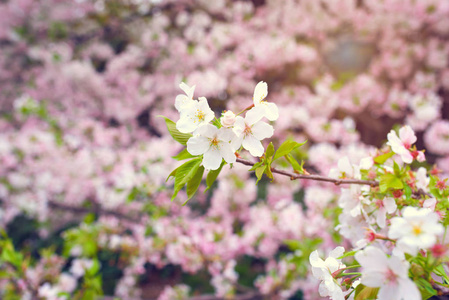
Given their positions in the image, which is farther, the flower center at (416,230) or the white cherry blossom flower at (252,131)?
the white cherry blossom flower at (252,131)

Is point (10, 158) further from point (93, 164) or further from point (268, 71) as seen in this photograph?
point (268, 71)

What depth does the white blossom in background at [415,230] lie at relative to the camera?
0.47 metres

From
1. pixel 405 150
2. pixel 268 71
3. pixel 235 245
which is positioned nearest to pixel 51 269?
pixel 235 245

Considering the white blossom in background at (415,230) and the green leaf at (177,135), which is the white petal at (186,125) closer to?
the green leaf at (177,135)

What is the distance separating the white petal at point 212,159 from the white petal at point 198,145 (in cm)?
1

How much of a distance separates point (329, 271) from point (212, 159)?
0.34 metres

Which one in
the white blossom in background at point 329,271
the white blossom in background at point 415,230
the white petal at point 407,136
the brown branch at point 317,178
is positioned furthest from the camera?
the white petal at point 407,136

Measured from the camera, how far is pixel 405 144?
2.75 feet

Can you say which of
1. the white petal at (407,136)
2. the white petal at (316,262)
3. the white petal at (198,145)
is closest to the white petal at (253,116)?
the white petal at (198,145)

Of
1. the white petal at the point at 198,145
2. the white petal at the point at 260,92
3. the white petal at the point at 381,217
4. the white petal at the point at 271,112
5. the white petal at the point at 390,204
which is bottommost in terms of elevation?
the white petal at the point at 381,217

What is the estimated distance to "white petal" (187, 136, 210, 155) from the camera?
0.66m

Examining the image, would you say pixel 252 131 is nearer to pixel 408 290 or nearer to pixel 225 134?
pixel 225 134

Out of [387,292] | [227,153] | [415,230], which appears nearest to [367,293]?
[387,292]

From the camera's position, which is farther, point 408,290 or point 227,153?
point 227,153
